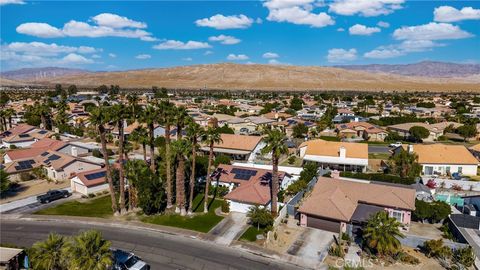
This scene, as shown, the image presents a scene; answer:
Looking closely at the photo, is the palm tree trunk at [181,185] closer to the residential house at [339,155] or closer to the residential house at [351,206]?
the residential house at [351,206]

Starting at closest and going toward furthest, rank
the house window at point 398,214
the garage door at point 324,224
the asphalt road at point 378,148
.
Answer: the garage door at point 324,224 → the house window at point 398,214 → the asphalt road at point 378,148

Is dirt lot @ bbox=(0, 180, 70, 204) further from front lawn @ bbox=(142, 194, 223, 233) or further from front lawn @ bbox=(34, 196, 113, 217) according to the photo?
front lawn @ bbox=(142, 194, 223, 233)

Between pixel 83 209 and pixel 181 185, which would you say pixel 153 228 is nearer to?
pixel 181 185

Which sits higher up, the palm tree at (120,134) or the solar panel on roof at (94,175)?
the palm tree at (120,134)

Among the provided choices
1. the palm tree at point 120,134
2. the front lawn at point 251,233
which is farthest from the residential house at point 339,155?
the palm tree at point 120,134

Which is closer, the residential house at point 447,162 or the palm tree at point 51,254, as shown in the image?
the palm tree at point 51,254

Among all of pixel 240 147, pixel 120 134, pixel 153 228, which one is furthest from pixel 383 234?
pixel 240 147

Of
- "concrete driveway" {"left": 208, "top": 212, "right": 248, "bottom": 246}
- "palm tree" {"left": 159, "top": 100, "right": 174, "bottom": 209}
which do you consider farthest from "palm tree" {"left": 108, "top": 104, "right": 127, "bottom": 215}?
"concrete driveway" {"left": 208, "top": 212, "right": 248, "bottom": 246}
